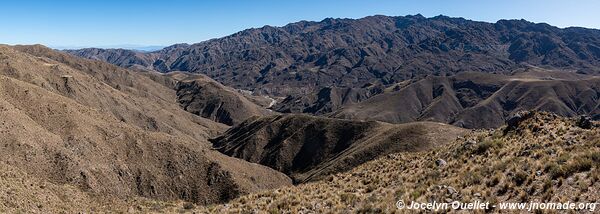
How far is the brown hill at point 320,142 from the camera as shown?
103 m

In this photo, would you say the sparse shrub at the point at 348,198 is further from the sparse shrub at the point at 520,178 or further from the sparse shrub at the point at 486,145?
the sparse shrub at the point at 486,145

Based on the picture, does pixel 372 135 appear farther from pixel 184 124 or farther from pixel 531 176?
pixel 531 176

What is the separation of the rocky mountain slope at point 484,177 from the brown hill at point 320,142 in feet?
211

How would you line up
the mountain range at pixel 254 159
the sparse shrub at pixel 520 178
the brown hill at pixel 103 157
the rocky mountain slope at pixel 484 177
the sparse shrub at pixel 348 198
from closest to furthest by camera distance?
the rocky mountain slope at pixel 484 177, the sparse shrub at pixel 520 178, the mountain range at pixel 254 159, the sparse shrub at pixel 348 198, the brown hill at pixel 103 157

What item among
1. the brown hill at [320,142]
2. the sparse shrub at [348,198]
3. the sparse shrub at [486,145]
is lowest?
the brown hill at [320,142]

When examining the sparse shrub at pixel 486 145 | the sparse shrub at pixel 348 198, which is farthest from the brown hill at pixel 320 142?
the sparse shrub at pixel 348 198

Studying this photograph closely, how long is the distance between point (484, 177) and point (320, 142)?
109 metres

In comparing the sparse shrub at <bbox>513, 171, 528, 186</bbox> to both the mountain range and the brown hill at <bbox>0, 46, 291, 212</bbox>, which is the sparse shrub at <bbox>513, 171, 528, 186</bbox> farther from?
the brown hill at <bbox>0, 46, 291, 212</bbox>

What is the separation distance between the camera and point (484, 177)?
2170 centimetres

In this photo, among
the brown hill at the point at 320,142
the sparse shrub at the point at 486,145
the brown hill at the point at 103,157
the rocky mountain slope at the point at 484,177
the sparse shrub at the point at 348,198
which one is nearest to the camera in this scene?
the rocky mountain slope at the point at 484,177

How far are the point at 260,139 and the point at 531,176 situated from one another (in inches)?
4986

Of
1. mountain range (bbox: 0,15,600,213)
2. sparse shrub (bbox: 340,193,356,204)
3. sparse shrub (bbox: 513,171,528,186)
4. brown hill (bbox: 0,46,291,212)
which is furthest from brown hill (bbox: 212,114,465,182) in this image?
sparse shrub (bbox: 513,171,528,186)

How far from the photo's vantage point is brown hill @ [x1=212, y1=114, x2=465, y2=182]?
10319 cm

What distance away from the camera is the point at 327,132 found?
439 feet
